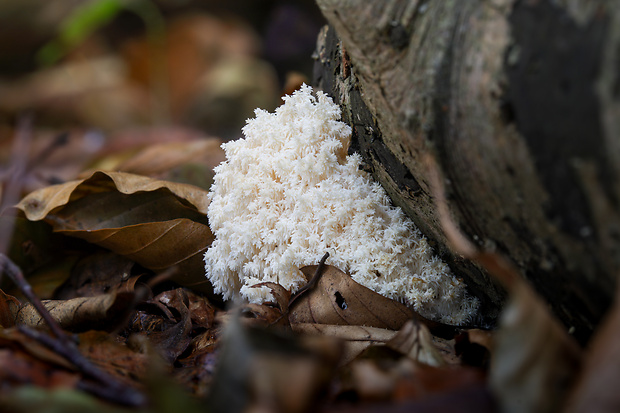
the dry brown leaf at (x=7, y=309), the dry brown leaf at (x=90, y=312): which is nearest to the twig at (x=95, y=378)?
the dry brown leaf at (x=90, y=312)

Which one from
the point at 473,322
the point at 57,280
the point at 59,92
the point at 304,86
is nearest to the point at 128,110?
the point at 59,92

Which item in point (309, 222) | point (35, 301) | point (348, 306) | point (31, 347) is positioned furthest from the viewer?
point (309, 222)

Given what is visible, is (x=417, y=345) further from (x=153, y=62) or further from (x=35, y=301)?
(x=153, y=62)

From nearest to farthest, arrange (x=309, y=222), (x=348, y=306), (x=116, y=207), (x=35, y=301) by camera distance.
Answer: (x=35, y=301) < (x=348, y=306) < (x=309, y=222) < (x=116, y=207)

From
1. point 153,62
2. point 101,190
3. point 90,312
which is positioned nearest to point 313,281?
point 90,312

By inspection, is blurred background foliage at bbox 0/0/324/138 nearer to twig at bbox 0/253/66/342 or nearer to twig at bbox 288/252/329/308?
twig at bbox 288/252/329/308

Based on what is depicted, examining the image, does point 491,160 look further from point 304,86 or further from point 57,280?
point 57,280

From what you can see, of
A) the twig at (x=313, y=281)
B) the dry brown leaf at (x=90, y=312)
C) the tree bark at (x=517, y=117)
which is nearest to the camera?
the tree bark at (x=517, y=117)

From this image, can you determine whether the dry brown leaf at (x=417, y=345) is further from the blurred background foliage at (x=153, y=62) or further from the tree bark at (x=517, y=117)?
the blurred background foliage at (x=153, y=62)
